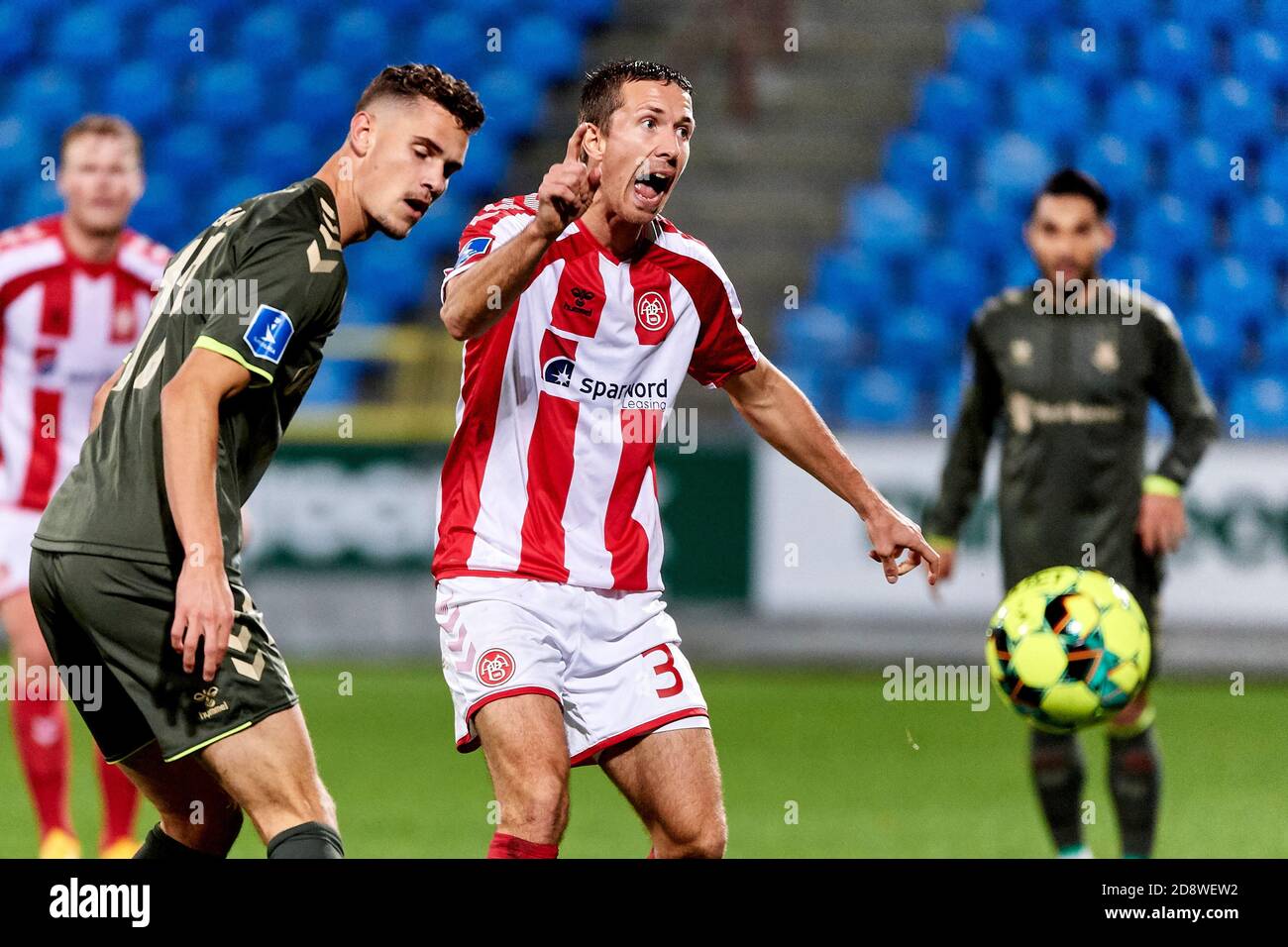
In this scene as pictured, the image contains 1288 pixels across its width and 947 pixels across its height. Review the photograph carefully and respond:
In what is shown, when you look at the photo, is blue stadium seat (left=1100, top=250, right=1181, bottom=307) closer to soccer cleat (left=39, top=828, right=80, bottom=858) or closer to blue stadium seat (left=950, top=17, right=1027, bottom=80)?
blue stadium seat (left=950, top=17, right=1027, bottom=80)

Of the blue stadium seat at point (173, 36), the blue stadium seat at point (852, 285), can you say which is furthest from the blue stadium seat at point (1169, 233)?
the blue stadium seat at point (173, 36)

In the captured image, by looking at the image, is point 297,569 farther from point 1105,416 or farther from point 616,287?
point 616,287

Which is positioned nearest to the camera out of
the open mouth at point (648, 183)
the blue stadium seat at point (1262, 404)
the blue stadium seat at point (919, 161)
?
the open mouth at point (648, 183)

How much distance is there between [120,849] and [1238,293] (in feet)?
29.3

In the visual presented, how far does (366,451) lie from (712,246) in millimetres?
3558

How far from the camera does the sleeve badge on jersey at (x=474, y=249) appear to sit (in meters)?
4.09

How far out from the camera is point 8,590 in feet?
20.1

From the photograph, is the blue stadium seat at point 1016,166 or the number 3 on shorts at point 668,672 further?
the blue stadium seat at point 1016,166

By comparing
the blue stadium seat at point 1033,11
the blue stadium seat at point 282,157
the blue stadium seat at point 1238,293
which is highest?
the blue stadium seat at point 1033,11

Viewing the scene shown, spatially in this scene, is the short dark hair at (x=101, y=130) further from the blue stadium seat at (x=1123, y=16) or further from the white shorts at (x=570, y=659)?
the blue stadium seat at (x=1123, y=16)

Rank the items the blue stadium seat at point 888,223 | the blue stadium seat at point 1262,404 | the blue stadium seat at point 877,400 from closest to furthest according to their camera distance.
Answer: the blue stadium seat at point 1262,404 → the blue stadium seat at point 877,400 → the blue stadium seat at point 888,223

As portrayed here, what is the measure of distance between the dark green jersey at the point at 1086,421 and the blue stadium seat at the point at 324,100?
860cm

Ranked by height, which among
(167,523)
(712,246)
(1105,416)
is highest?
(712,246)
